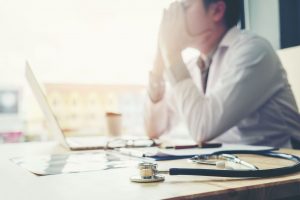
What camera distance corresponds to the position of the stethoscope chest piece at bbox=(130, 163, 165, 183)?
462 millimetres

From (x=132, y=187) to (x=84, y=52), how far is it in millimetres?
1663

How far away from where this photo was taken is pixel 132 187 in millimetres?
435

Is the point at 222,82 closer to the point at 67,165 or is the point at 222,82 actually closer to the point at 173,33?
the point at 173,33

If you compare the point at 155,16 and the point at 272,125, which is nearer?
the point at 272,125

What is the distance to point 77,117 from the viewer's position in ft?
6.99

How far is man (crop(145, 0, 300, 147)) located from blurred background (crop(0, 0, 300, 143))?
21cm

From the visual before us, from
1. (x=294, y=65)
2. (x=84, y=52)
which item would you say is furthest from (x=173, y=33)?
(x=84, y=52)

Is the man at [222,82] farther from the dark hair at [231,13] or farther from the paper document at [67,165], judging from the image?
the paper document at [67,165]

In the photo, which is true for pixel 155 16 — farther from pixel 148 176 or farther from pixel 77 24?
pixel 148 176

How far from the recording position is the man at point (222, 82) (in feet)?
3.58

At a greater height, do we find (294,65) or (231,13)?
(231,13)

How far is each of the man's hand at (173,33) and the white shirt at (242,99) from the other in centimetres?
9

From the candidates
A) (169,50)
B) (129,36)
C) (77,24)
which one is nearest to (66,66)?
(77,24)

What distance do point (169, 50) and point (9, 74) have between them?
3.30 feet
